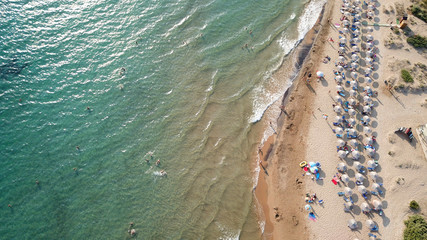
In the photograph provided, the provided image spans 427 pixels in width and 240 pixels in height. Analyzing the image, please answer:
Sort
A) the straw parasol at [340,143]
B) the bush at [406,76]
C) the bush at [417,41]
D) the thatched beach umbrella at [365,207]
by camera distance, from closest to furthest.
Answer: the thatched beach umbrella at [365,207]
the straw parasol at [340,143]
the bush at [406,76]
the bush at [417,41]

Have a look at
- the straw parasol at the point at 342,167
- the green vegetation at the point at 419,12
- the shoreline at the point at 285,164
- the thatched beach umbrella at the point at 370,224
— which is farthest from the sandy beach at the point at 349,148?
the green vegetation at the point at 419,12

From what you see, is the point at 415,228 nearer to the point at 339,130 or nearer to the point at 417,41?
the point at 339,130

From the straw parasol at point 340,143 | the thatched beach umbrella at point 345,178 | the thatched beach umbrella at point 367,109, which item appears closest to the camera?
the thatched beach umbrella at point 345,178

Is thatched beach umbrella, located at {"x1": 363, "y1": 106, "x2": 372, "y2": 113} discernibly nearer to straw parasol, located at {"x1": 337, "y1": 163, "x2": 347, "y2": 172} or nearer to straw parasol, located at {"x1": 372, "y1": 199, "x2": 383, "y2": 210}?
straw parasol, located at {"x1": 337, "y1": 163, "x2": 347, "y2": 172}

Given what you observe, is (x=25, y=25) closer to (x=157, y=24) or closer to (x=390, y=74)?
(x=157, y=24)

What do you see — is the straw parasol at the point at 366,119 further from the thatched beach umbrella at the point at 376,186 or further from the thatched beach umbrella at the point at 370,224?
the thatched beach umbrella at the point at 370,224

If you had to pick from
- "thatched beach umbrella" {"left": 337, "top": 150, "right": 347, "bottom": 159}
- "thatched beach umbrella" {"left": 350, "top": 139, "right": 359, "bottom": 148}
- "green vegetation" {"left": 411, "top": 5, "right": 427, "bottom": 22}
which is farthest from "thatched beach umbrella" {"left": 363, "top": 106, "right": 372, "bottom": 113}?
"green vegetation" {"left": 411, "top": 5, "right": 427, "bottom": 22}
